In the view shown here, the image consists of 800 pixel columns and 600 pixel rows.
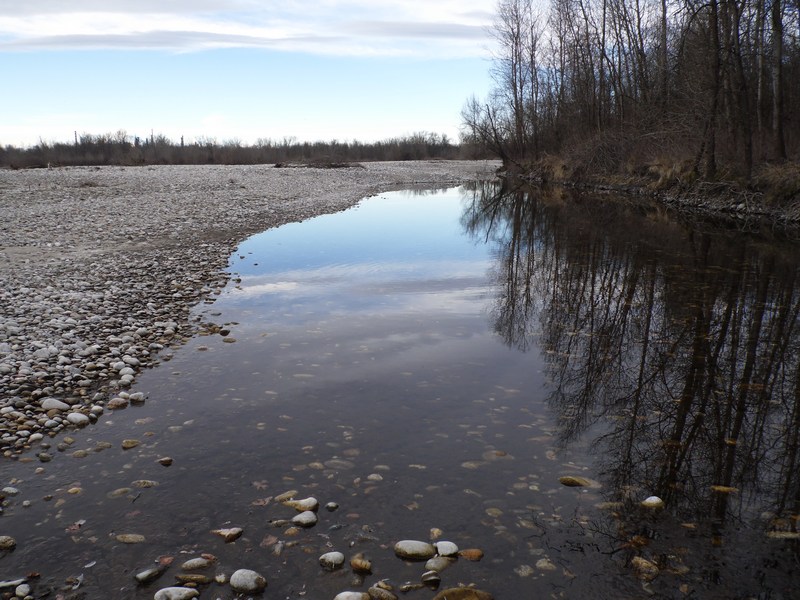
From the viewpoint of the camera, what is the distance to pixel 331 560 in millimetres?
3486

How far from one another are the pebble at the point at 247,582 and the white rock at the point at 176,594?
0.66 feet

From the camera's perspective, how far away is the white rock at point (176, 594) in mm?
3152

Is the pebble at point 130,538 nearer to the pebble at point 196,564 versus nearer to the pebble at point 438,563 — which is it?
the pebble at point 196,564

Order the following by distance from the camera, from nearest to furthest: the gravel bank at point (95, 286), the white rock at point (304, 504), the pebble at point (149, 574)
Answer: the pebble at point (149, 574) < the white rock at point (304, 504) < the gravel bank at point (95, 286)

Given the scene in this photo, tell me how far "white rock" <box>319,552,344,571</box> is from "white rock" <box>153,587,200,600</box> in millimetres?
703

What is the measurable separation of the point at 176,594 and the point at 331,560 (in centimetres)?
85

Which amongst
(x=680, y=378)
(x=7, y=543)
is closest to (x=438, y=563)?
(x=7, y=543)

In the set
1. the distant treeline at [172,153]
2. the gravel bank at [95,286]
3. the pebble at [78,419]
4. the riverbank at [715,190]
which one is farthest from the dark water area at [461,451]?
the distant treeline at [172,153]

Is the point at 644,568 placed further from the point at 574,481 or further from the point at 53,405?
the point at 53,405

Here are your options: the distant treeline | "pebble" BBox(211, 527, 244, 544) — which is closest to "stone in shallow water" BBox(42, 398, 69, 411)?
"pebble" BBox(211, 527, 244, 544)

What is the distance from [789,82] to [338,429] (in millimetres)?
29656

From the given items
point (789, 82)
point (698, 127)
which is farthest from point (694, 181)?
point (789, 82)

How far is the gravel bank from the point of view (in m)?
5.64

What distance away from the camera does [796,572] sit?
133 inches
